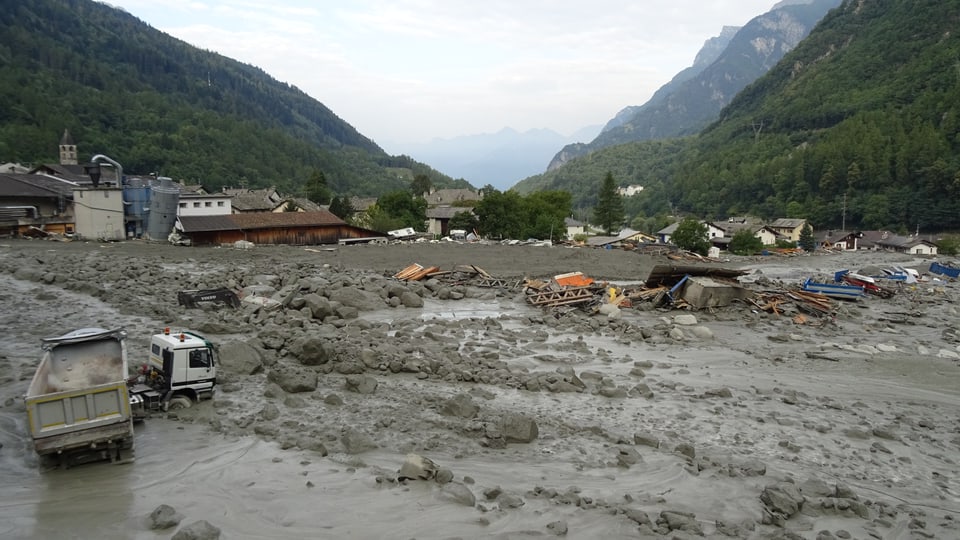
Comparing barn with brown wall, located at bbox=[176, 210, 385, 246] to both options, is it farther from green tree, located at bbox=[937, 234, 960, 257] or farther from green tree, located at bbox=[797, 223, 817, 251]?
green tree, located at bbox=[937, 234, 960, 257]

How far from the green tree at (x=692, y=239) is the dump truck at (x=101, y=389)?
55963 millimetres

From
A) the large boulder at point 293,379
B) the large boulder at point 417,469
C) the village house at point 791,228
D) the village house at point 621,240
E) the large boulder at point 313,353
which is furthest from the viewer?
the village house at point 791,228

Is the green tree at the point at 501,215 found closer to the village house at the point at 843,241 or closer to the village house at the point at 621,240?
the village house at the point at 621,240

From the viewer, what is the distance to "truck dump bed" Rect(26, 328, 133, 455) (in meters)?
8.97

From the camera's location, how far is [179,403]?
40.2 ft

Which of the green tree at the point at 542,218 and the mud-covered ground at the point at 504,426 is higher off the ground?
the green tree at the point at 542,218

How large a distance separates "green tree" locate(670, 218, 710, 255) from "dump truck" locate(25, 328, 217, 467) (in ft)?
184

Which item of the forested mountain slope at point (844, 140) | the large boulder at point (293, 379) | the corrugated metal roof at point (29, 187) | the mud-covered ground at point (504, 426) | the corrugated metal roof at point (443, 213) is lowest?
the mud-covered ground at point (504, 426)

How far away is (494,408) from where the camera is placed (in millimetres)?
13156

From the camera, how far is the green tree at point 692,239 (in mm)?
61344

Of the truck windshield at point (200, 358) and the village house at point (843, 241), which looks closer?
the truck windshield at point (200, 358)

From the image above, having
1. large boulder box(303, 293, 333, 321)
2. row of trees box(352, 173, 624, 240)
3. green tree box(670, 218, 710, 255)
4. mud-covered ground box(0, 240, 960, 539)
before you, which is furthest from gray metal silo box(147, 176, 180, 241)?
green tree box(670, 218, 710, 255)

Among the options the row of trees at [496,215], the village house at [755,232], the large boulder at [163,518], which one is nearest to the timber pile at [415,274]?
the large boulder at [163,518]

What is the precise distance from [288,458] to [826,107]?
15534 cm
